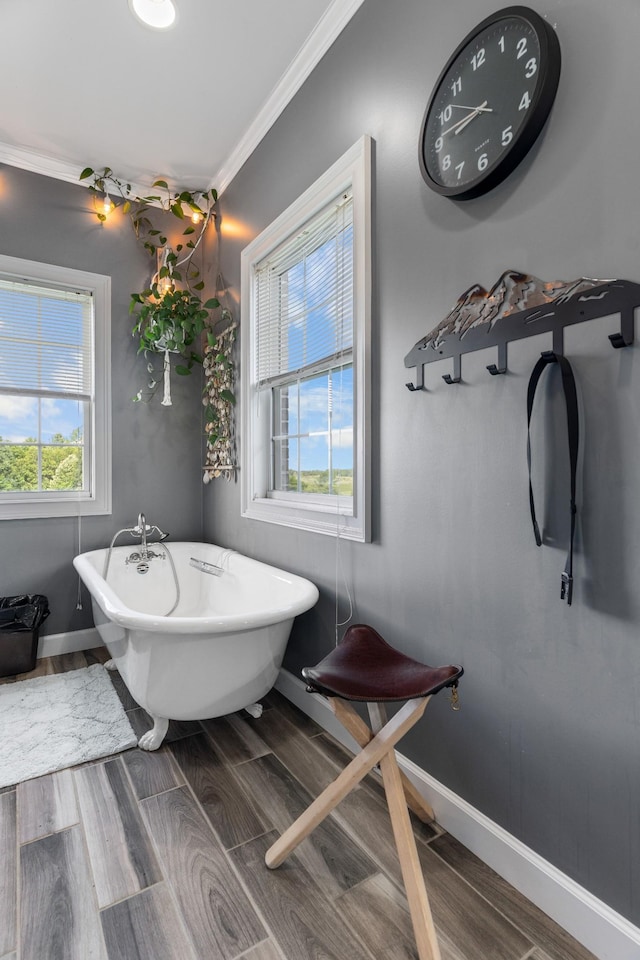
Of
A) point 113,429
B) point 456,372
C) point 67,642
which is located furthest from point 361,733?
point 113,429

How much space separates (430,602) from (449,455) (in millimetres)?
485

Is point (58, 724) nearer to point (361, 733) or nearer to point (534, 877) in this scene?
point (361, 733)

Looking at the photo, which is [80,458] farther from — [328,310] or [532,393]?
[532,393]

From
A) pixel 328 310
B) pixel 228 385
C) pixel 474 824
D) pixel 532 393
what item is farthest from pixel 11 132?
pixel 474 824

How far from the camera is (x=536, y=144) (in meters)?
1.28

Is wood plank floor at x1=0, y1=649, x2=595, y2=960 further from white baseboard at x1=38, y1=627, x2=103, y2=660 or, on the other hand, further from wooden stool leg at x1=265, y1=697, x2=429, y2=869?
white baseboard at x1=38, y1=627, x2=103, y2=660

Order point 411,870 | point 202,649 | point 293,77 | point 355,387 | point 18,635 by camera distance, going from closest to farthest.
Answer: point 411,870
point 202,649
point 355,387
point 293,77
point 18,635

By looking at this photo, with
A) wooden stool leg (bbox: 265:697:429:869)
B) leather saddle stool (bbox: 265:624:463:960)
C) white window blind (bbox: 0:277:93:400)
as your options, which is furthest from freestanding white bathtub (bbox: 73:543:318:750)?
white window blind (bbox: 0:277:93:400)

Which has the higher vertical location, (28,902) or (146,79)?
(146,79)

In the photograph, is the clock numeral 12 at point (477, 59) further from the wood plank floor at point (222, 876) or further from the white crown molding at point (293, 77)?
the wood plank floor at point (222, 876)

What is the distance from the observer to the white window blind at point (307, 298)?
2.07 metres

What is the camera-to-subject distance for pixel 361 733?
1307 mm

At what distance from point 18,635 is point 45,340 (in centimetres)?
174

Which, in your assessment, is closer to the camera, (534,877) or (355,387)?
(534,877)
